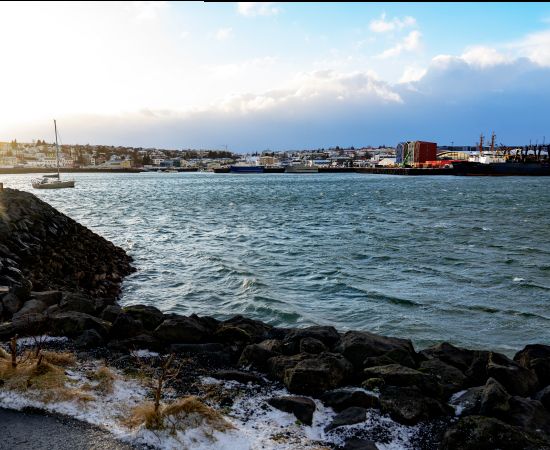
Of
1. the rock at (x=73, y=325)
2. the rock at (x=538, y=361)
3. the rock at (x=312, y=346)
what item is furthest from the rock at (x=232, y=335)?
the rock at (x=538, y=361)

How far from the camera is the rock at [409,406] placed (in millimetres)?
5062

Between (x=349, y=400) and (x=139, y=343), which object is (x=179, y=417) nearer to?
(x=349, y=400)

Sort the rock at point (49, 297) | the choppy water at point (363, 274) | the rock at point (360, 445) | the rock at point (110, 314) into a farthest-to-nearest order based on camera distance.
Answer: the choppy water at point (363, 274), the rock at point (49, 297), the rock at point (110, 314), the rock at point (360, 445)

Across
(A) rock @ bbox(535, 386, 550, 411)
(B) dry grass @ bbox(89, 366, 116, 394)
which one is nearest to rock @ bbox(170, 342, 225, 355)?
(B) dry grass @ bbox(89, 366, 116, 394)

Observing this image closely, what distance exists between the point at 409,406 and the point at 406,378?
641mm

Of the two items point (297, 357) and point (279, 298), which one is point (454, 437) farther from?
point (279, 298)

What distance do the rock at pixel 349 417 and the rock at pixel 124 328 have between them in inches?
150

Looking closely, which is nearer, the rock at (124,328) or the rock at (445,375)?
the rock at (445,375)

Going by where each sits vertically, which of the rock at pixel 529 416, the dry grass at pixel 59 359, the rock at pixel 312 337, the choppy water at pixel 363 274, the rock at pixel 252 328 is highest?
the dry grass at pixel 59 359

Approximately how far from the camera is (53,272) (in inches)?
586

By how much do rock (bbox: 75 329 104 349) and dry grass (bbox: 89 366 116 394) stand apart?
1238mm

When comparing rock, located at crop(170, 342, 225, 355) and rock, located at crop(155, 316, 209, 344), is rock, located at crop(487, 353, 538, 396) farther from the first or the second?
rock, located at crop(155, 316, 209, 344)

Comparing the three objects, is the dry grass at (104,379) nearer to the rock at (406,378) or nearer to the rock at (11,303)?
the rock at (406,378)

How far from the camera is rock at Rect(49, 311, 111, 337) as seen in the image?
738 cm
